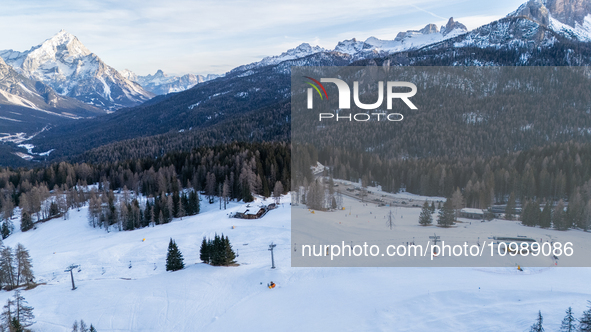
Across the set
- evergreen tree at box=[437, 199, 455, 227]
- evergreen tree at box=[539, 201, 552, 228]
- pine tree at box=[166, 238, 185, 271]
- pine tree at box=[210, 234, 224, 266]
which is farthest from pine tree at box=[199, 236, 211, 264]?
evergreen tree at box=[539, 201, 552, 228]

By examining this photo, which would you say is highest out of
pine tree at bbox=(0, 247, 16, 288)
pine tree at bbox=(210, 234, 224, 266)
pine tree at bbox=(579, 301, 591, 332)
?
pine tree at bbox=(579, 301, 591, 332)

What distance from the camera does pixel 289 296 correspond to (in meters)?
39.8

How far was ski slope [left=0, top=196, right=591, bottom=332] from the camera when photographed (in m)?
32.7

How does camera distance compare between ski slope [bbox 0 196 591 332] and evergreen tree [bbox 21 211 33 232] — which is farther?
evergreen tree [bbox 21 211 33 232]

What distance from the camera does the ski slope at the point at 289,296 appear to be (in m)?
32.7

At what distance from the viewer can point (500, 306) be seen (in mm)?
32781

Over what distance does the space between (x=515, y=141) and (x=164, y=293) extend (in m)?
191

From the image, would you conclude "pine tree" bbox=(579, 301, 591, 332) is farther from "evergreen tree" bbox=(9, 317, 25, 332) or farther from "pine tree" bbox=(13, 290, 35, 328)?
"pine tree" bbox=(13, 290, 35, 328)

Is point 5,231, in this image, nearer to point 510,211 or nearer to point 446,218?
point 446,218

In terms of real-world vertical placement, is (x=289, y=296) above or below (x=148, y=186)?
below

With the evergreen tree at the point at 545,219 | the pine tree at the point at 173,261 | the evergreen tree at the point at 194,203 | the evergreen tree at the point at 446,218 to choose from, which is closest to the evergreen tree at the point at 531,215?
the evergreen tree at the point at 545,219

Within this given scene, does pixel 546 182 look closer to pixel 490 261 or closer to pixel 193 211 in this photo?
pixel 490 261

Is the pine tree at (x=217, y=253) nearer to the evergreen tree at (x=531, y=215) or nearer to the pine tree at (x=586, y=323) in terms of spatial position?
the pine tree at (x=586, y=323)

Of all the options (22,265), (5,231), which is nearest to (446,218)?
(22,265)
